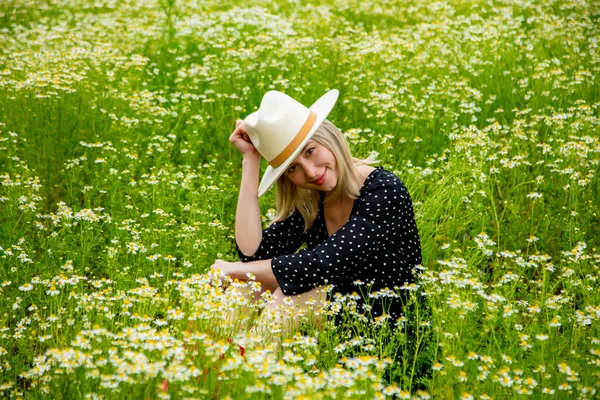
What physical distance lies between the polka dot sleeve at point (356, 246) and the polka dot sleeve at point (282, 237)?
1.71ft

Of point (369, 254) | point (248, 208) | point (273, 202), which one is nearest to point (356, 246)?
point (369, 254)

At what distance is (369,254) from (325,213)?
0.52 meters

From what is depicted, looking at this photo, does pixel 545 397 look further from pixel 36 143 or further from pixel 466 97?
pixel 36 143

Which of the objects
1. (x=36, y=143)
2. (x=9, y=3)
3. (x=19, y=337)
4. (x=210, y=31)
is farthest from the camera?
(x=9, y=3)

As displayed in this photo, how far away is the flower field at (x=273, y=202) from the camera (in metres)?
3.11

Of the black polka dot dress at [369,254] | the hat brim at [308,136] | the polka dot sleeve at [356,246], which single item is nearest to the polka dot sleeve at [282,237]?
the hat brim at [308,136]

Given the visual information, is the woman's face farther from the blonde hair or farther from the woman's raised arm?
the woman's raised arm

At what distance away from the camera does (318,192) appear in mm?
4328

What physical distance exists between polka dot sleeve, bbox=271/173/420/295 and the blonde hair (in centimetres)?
12

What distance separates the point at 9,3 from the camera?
1194 cm

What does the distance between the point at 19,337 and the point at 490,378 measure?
235 centimetres

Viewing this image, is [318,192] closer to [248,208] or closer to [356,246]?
[248,208]

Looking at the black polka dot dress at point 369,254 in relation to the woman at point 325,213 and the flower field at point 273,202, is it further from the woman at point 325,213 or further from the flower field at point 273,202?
the flower field at point 273,202

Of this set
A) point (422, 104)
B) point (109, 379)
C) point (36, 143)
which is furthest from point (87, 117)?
point (109, 379)
